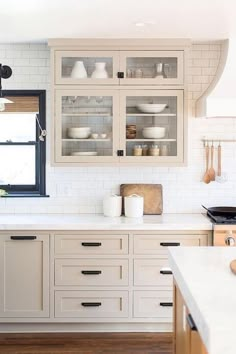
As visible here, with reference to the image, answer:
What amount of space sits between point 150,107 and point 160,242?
3.88 ft

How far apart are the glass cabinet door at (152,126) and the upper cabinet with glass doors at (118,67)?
0.39 ft

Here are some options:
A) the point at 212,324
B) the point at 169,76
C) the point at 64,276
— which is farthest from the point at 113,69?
the point at 212,324

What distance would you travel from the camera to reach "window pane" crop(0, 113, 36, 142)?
4543 mm

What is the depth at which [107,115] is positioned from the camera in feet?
13.8

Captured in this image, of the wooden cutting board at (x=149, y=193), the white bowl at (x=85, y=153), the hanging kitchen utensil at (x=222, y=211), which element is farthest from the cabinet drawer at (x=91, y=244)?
the hanging kitchen utensil at (x=222, y=211)

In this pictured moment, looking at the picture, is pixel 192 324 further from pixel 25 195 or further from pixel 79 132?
pixel 25 195

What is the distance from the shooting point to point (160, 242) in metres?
3.92

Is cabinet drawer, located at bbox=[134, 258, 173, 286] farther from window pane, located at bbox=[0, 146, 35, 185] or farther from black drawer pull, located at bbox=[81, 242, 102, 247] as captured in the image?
window pane, located at bbox=[0, 146, 35, 185]

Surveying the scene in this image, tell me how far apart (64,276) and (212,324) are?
8.31ft

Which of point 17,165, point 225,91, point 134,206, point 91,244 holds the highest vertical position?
point 225,91

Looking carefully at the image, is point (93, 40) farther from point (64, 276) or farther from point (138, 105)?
point (64, 276)

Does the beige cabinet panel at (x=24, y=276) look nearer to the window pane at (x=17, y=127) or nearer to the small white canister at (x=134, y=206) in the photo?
the small white canister at (x=134, y=206)

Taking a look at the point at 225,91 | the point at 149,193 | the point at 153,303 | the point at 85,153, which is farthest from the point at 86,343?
the point at 225,91

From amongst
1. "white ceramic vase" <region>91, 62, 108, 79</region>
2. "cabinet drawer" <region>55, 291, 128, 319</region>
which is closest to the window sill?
"cabinet drawer" <region>55, 291, 128, 319</region>
